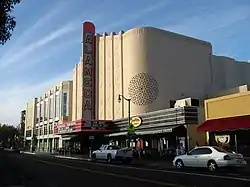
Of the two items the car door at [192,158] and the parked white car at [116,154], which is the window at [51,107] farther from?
the car door at [192,158]

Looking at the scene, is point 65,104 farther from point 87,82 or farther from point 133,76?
point 133,76

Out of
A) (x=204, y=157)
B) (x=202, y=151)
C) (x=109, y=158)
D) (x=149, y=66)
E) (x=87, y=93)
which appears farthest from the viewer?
(x=87, y=93)

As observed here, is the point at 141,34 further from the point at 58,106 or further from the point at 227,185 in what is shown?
the point at 227,185

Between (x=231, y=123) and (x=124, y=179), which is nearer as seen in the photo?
(x=124, y=179)

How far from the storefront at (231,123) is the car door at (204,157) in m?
8.36

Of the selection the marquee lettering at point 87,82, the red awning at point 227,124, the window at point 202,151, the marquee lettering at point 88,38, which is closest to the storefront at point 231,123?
the red awning at point 227,124

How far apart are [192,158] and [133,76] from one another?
38.1m

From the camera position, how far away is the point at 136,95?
5947 cm

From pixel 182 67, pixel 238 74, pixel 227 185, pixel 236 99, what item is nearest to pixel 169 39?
pixel 182 67

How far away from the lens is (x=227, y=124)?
31.9 metres

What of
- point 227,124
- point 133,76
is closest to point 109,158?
point 227,124

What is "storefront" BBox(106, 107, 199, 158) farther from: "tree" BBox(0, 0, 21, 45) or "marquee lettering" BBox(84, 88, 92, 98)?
"tree" BBox(0, 0, 21, 45)

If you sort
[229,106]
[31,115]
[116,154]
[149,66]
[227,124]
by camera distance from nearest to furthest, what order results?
[227,124] < [116,154] < [229,106] < [149,66] < [31,115]

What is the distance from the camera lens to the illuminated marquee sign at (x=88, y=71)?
61.9m
